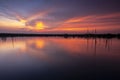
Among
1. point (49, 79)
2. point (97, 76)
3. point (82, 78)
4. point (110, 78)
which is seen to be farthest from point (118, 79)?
point (49, 79)

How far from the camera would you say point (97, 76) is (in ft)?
30.3

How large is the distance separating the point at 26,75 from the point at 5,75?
1.15m

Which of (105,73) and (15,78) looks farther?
(105,73)

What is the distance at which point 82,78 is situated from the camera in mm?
8828

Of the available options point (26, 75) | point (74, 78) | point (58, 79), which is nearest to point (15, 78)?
point (26, 75)

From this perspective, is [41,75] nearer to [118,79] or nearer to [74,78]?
[74,78]

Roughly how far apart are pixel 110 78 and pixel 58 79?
2.63 m

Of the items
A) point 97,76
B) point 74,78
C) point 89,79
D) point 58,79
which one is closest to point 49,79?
point 58,79

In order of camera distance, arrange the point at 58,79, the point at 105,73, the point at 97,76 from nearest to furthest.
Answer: the point at 58,79 < the point at 97,76 < the point at 105,73

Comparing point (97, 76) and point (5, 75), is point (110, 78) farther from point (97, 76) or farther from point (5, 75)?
point (5, 75)

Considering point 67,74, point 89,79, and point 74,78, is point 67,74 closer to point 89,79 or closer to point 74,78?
point 74,78

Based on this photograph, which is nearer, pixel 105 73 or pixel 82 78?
pixel 82 78

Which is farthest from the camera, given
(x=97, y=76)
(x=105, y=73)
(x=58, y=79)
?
(x=105, y=73)

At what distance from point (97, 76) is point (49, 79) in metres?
2.53
